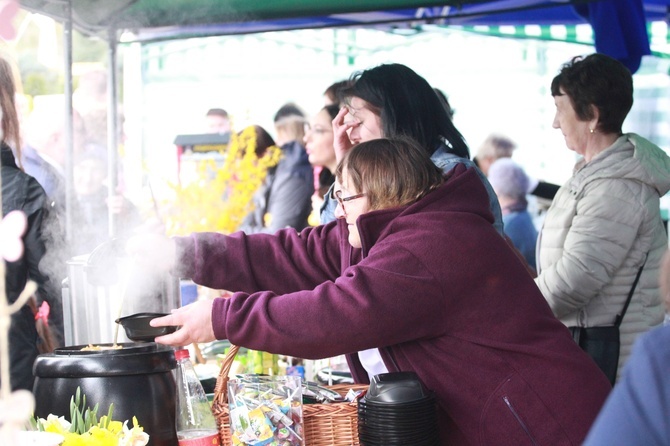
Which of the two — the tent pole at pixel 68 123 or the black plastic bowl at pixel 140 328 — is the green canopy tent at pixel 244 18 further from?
the black plastic bowl at pixel 140 328

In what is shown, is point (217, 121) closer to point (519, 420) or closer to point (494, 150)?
point (494, 150)

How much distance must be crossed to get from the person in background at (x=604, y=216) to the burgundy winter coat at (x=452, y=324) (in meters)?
1.05

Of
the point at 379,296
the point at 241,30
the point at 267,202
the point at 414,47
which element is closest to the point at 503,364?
the point at 379,296

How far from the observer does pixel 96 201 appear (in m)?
4.20

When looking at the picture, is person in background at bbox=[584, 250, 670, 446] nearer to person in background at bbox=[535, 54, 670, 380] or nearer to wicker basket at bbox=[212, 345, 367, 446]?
wicker basket at bbox=[212, 345, 367, 446]

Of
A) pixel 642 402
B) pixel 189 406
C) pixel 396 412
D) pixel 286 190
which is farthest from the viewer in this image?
pixel 286 190

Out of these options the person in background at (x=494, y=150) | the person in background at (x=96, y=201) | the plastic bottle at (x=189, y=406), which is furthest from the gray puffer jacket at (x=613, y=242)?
the person in background at (x=494, y=150)

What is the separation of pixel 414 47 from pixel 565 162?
2099 millimetres

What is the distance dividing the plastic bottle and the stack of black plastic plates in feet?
1.27

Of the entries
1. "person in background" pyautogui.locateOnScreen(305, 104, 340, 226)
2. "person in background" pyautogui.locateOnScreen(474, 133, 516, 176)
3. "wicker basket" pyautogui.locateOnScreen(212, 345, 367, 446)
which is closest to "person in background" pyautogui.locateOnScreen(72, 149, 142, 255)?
"person in background" pyautogui.locateOnScreen(305, 104, 340, 226)

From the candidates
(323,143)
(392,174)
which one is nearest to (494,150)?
(323,143)

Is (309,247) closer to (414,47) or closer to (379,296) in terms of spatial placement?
(379,296)

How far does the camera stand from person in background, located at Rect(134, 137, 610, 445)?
1.84 metres

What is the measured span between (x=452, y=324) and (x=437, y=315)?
56mm
